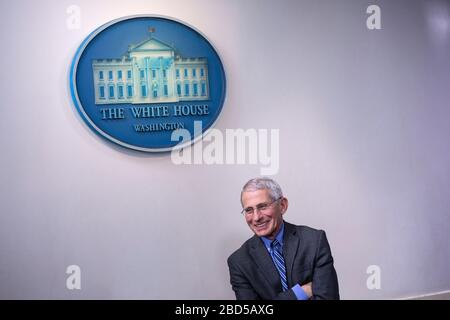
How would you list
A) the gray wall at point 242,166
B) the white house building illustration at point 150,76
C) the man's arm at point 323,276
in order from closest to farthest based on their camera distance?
the man's arm at point 323,276, the gray wall at point 242,166, the white house building illustration at point 150,76

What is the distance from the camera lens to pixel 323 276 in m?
2.42

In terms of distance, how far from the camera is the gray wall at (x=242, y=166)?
2.94 m

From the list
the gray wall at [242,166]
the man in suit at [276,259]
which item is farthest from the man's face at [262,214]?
the gray wall at [242,166]

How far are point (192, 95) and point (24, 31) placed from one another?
105 cm

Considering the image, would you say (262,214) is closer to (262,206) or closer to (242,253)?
(262,206)

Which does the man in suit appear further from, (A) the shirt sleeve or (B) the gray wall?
(B) the gray wall

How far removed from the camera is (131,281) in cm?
308

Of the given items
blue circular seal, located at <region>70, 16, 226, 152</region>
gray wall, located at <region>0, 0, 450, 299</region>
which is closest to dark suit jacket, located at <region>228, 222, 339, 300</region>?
gray wall, located at <region>0, 0, 450, 299</region>

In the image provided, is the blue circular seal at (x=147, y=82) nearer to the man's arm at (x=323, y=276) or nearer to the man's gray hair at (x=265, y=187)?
the man's gray hair at (x=265, y=187)

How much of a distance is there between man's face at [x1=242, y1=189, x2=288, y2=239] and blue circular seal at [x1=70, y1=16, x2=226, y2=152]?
796mm

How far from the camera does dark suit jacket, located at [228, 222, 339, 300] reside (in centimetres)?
243

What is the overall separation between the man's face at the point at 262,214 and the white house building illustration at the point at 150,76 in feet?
3.05

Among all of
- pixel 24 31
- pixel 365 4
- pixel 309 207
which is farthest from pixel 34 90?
pixel 365 4

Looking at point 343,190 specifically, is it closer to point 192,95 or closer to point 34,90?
point 192,95
